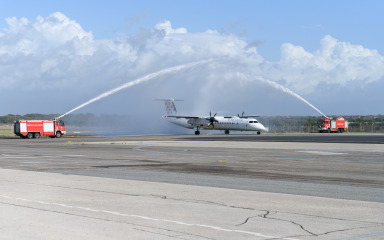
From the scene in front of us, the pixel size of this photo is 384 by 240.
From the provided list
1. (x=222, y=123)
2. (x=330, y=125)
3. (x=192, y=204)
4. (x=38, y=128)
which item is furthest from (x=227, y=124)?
(x=192, y=204)

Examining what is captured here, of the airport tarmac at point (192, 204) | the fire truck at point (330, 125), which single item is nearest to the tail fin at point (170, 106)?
the fire truck at point (330, 125)

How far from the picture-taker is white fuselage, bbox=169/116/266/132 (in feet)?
274

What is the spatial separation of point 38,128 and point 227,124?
32.1m

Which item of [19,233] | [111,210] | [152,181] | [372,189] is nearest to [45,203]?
[111,210]

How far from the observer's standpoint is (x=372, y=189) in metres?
15.1

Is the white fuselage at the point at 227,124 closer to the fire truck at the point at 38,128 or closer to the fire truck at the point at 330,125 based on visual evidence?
the fire truck at the point at 330,125

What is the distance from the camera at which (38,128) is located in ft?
230

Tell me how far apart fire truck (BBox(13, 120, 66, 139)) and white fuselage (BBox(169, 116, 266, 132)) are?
26152mm

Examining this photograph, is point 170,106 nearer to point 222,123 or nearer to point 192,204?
point 222,123

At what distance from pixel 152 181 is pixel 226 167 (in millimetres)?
6416

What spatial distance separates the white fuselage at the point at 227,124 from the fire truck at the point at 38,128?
85.8ft

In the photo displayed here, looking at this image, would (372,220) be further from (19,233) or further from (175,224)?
(19,233)

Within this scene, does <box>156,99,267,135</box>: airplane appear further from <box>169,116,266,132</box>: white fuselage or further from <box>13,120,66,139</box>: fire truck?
<box>13,120,66,139</box>: fire truck

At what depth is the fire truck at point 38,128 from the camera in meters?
68.9
